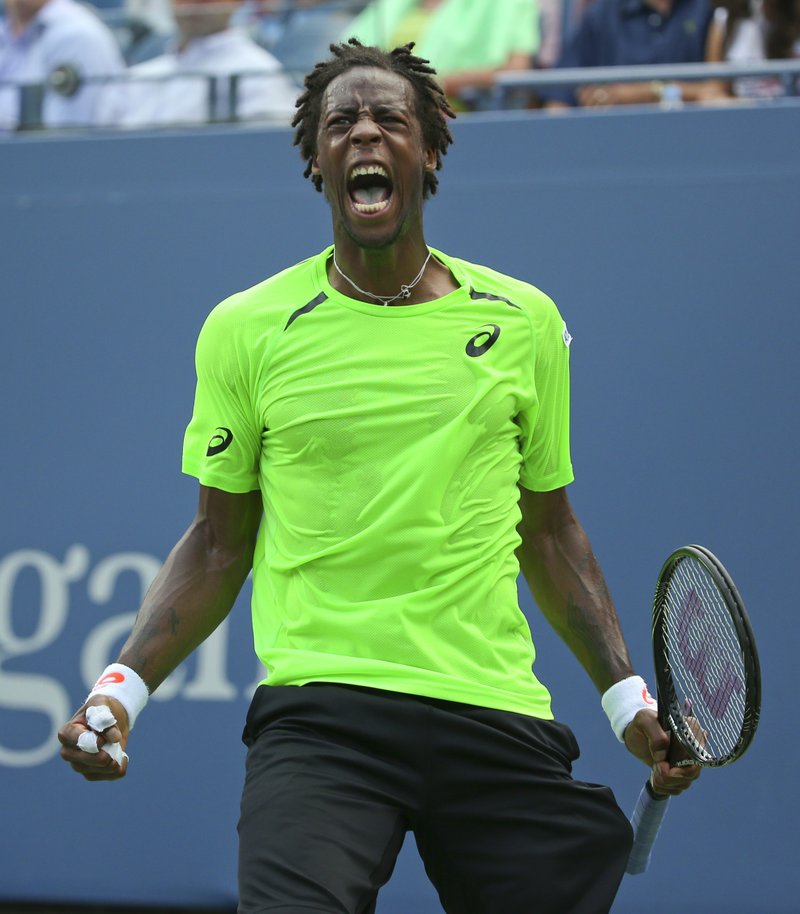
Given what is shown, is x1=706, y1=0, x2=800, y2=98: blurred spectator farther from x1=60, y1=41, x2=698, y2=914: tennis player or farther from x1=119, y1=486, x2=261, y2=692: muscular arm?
x1=119, y1=486, x2=261, y2=692: muscular arm

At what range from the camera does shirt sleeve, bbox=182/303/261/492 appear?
8.61 feet

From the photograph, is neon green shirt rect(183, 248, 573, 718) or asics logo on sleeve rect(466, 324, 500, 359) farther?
asics logo on sleeve rect(466, 324, 500, 359)

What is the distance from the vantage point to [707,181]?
436cm

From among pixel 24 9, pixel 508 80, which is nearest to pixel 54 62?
pixel 24 9

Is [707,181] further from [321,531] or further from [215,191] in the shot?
[321,531]

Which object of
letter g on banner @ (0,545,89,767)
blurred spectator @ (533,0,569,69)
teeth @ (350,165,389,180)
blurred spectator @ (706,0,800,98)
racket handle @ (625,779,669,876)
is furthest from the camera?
blurred spectator @ (533,0,569,69)

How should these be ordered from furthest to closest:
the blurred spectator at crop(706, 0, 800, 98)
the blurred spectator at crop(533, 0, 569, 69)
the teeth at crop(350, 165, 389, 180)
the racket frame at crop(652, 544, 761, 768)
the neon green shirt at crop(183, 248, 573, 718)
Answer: the blurred spectator at crop(533, 0, 569, 69)
the blurred spectator at crop(706, 0, 800, 98)
the teeth at crop(350, 165, 389, 180)
the neon green shirt at crop(183, 248, 573, 718)
the racket frame at crop(652, 544, 761, 768)

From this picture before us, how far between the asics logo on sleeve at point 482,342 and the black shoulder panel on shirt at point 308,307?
28 cm

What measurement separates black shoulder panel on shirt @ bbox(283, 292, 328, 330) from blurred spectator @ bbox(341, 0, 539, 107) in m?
2.19

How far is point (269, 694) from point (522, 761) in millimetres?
439

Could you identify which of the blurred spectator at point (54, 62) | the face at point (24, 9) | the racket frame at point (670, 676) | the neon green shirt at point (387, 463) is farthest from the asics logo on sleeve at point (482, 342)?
the face at point (24, 9)

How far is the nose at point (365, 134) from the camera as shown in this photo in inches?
102

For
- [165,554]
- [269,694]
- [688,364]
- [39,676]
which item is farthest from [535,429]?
[39,676]

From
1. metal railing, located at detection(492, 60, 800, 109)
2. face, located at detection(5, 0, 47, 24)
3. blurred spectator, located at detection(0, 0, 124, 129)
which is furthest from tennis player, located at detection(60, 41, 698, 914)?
face, located at detection(5, 0, 47, 24)
